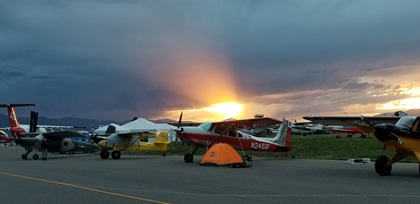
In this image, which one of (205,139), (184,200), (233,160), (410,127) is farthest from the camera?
(205,139)

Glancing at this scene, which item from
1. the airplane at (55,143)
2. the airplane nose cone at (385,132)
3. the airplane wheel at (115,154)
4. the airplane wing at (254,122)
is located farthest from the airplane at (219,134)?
the airplane at (55,143)

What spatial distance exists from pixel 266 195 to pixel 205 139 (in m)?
12.5

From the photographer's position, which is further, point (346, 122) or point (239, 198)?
point (346, 122)

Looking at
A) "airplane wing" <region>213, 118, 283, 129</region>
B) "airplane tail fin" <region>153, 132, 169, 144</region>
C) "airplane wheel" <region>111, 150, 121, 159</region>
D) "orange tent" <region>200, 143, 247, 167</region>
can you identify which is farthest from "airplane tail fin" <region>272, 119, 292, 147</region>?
Result: "airplane wheel" <region>111, 150, 121, 159</region>

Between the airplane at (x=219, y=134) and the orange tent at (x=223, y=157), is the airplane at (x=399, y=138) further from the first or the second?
the airplane at (x=219, y=134)

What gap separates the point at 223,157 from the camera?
58.2 feet

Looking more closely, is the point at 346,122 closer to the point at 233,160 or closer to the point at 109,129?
the point at 233,160

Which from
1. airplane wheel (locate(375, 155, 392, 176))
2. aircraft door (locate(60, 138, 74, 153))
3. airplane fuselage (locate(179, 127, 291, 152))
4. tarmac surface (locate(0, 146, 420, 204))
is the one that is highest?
airplane fuselage (locate(179, 127, 291, 152))

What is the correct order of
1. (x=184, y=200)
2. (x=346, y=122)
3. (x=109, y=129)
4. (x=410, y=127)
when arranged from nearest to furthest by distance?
(x=184, y=200)
(x=410, y=127)
(x=346, y=122)
(x=109, y=129)

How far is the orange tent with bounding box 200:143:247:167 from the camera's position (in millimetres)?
17453

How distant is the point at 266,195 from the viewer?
9.05 m

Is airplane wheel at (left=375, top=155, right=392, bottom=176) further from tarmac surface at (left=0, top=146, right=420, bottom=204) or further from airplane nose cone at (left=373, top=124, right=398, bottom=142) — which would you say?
airplane nose cone at (left=373, top=124, right=398, bottom=142)

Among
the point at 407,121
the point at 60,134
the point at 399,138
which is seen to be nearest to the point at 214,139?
the point at 407,121

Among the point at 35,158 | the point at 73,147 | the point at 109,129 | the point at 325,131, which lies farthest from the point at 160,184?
the point at 325,131
